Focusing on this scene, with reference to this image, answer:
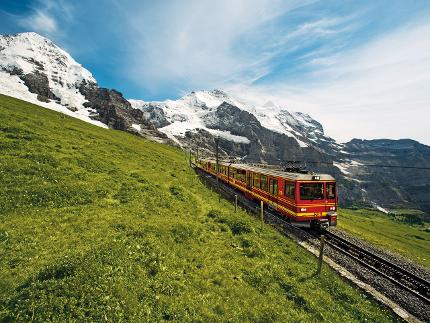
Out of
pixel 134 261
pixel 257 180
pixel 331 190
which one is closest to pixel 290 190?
pixel 331 190

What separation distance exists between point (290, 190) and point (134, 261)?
52.8ft

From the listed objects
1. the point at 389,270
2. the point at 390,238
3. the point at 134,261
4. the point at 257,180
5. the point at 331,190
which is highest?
the point at 331,190

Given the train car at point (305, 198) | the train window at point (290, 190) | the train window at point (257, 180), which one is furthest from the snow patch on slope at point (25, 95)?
the train window at point (290, 190)

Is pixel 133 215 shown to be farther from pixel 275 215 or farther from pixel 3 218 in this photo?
pixel 275 215

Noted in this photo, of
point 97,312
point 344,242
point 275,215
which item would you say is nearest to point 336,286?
point 344,242

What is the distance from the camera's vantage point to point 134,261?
37.1 ft

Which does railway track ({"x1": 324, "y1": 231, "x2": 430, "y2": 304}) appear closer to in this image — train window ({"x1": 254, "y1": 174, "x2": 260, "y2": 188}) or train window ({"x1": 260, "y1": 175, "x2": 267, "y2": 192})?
train window ({"x1": 260, "y1": 175, "x2": 267, "y2": 192})

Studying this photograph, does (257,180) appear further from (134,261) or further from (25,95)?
(25,95)

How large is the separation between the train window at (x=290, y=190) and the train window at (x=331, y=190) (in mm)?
3278

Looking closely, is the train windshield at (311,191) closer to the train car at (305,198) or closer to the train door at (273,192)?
the train car at (305,198)

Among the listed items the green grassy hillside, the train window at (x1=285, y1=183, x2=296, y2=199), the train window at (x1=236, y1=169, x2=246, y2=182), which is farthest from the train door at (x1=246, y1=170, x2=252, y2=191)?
the green grassy hillside

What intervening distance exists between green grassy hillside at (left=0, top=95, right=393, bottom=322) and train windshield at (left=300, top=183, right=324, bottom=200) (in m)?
5.61

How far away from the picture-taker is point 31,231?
12.8 m

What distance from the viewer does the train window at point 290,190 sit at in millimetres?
23625
